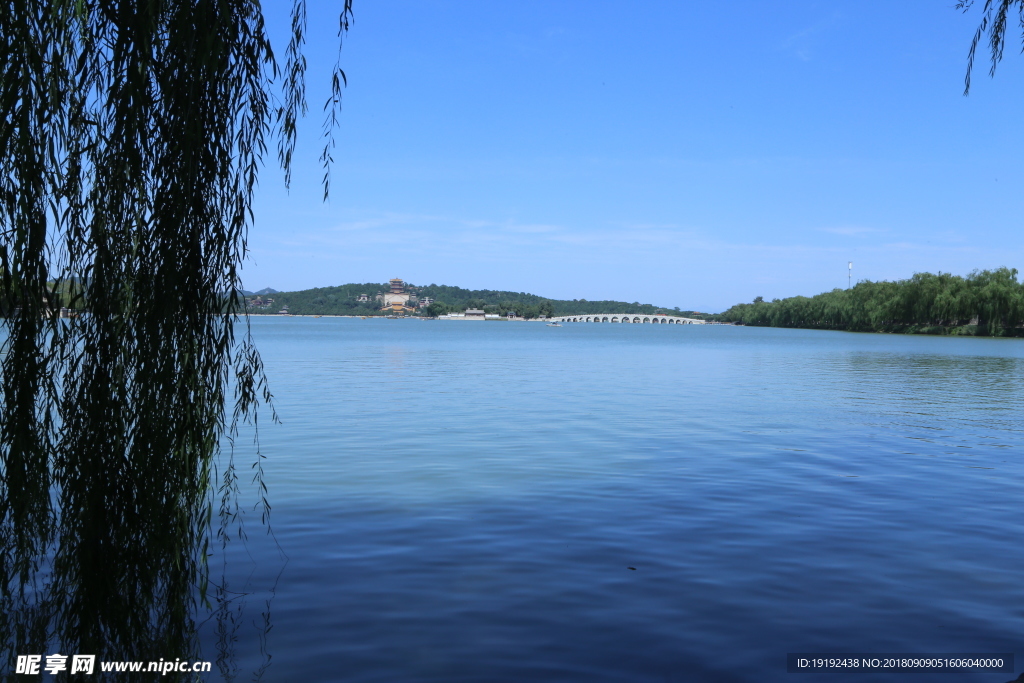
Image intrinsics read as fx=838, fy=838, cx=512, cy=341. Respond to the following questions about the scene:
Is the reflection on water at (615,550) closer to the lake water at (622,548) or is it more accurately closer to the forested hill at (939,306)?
the lake water at (622,548)

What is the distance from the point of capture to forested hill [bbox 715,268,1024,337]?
12700 cm

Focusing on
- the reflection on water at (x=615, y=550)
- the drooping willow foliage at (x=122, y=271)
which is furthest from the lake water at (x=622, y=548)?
the drooping willow foliage at (x=122, y=271)

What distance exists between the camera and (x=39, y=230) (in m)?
5.41

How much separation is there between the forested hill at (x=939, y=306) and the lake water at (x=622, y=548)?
119 metres

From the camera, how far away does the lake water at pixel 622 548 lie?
730cm

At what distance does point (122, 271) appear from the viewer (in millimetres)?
5371

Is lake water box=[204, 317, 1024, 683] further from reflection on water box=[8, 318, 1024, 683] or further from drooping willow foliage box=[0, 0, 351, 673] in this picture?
drooping willow foliage box=[0, 0, 351, 673]

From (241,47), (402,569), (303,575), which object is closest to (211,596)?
(303,575)

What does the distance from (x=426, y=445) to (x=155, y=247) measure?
14.1 meters

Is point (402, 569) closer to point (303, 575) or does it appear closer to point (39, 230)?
point (303, 575)

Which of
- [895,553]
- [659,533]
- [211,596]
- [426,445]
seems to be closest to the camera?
[211,596]

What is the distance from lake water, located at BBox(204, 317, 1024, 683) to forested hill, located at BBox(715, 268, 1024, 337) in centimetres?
11881

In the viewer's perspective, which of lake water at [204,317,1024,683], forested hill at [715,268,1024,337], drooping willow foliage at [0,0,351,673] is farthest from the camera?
forested hill at [715,268,1024,337]

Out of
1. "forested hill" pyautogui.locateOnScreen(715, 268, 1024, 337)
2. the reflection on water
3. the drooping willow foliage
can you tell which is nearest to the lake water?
the reflection on water
